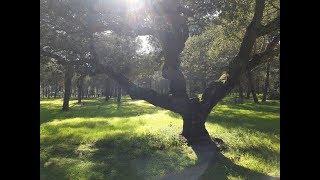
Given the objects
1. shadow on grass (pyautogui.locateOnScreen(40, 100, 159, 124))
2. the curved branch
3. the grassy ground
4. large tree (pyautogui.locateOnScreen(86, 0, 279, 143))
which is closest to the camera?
the grassy ground

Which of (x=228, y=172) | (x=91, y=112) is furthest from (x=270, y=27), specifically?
(x=91, y=112)

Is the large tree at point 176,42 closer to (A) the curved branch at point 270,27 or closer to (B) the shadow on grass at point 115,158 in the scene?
(A) the curved branch at point 270,27

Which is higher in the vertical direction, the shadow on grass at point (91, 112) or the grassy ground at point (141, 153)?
the shadow on grass at point (91, 112)

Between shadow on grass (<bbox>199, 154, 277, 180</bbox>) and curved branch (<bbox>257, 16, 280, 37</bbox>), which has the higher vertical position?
curved branch (<bbox>257, 16, 280, 37</bbox>)

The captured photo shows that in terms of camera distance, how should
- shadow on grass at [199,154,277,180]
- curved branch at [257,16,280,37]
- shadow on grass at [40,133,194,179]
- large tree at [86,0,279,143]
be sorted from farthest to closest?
large tree at [86,0,279,143], curved branch at [257,16,280,37], shadow on grass at [40,133,194,179], shadow on grass at [199,154,277,180]

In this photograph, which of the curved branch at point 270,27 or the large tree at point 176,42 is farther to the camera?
the large tree at point 176,42

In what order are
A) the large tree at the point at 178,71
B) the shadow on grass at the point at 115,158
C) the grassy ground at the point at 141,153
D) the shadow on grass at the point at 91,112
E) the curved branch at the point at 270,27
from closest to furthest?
the shadow on grass at the point at 115,158 < the grassy ground at the point at 141,153 < the curved branch at the point at 270,27 < the large tree at the point at 178,71 < the shadow on grass at the point at 91,112

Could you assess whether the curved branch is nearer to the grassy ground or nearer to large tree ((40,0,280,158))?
large tree ((40,0,280,158))

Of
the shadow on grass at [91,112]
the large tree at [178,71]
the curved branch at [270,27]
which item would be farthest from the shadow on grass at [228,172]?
the shadow on grass at [91,112]

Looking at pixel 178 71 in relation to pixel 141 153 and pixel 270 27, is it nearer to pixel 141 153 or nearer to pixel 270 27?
pixel 270 27

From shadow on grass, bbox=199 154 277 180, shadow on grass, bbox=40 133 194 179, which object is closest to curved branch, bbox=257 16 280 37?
shadow on grass, bbox=199 154 277 180

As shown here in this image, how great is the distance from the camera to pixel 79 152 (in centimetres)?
2041
